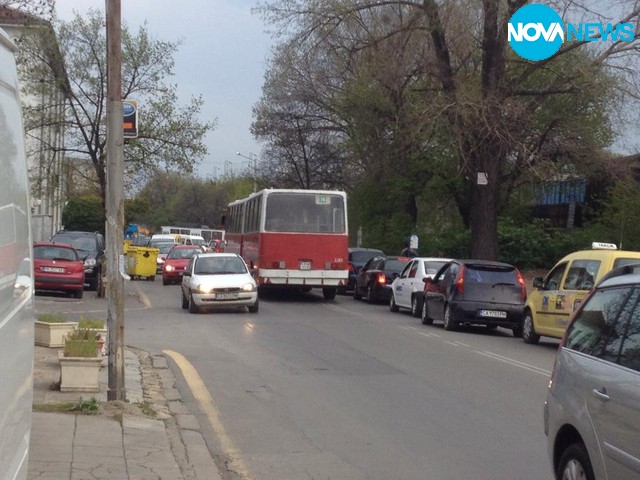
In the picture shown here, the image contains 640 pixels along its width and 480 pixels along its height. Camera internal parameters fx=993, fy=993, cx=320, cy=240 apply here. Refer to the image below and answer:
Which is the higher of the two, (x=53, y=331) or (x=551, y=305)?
(x=551, y=305)

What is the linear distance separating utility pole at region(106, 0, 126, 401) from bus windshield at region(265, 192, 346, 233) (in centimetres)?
1900

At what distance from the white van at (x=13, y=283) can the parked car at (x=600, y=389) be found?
2.95m

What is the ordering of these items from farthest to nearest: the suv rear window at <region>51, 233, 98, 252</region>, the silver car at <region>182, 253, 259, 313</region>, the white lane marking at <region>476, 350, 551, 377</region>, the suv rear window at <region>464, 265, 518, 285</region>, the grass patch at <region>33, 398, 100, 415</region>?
1. the suv rear window at <region>51, 233, 98, 252</region>
2. the silver car at <region>182, 253, 259, 313</region>
3. the suv rear window at <region>464, 265, 518, 285</region>
4. the white lane marking at <region>476, 350, 551, 377</region>
5. the grass patch at <region>33, 398, 100, 415</region>

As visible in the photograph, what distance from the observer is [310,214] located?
29047 mm

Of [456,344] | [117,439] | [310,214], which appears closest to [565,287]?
[456,344]

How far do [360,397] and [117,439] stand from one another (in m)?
3.86

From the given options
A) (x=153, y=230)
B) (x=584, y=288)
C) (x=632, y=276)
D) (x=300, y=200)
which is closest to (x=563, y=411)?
(x=632, y=276)

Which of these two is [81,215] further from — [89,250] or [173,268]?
[89,250]

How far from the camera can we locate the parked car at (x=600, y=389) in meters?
5.09

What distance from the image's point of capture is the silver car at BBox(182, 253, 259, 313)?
23328mm

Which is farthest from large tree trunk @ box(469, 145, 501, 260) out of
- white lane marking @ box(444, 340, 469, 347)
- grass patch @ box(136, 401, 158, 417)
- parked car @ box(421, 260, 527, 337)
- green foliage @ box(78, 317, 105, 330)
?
grass patch @ box(136, 401, 158, 417)

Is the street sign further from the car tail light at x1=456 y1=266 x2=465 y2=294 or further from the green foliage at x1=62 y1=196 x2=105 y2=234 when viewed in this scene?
the green foliage at x1=62 y1=196 x2=105 y2=234

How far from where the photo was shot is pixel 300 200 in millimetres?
29016

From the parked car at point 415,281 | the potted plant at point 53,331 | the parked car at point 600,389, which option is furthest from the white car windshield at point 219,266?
the parked car at point 600,389
